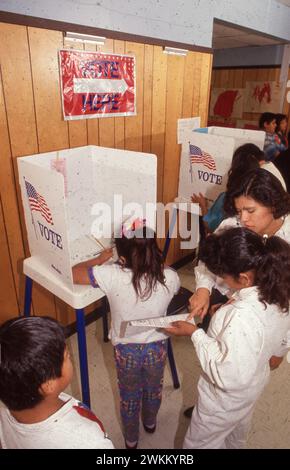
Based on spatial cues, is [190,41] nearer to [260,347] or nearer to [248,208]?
[248,208]

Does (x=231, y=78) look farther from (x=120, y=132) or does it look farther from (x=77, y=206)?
(x=77, y=206)

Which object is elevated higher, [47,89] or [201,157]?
[47,89]

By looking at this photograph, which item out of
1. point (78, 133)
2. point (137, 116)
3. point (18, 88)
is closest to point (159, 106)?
point (137, 116)

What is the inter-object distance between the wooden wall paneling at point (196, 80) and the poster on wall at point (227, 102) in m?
2.72

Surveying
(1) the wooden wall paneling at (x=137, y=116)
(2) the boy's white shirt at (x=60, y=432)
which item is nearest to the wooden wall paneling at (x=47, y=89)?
(1) the wooden wall paneling at (x=137, y=116)

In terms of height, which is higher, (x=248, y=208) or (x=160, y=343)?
(x=248, y=208)

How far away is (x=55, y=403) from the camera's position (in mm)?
816

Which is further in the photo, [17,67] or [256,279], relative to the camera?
[17,67]

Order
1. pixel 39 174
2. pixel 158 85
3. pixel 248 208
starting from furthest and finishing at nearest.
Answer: pixel 158 85, pixel 248 208, pixel 39 174

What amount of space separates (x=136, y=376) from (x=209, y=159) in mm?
1684

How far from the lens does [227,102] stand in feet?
17.8

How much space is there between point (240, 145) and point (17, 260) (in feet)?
5.70

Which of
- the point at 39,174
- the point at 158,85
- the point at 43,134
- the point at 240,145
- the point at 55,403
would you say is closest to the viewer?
the point at 55,403

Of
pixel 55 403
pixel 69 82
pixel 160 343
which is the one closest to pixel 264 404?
pixel 160 343
